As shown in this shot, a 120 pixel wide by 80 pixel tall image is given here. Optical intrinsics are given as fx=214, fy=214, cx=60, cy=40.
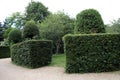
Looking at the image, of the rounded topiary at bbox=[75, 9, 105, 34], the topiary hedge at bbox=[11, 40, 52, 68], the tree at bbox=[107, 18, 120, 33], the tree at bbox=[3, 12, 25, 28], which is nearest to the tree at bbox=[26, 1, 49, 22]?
the tree at bbox=[3, 12, 25, 28]

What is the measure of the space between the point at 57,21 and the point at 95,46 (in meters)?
15.8

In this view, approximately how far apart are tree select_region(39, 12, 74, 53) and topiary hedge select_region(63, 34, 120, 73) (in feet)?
45.9

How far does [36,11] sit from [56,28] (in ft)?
67.4

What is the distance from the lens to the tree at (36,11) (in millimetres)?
44469

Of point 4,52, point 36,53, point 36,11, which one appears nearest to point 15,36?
point 4,52

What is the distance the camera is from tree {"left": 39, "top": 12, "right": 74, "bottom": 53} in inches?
1019

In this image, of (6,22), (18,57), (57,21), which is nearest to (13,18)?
(6,22)

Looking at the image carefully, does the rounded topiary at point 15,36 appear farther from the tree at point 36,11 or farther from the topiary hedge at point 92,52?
the tree at point 36,11

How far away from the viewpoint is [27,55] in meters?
15.8

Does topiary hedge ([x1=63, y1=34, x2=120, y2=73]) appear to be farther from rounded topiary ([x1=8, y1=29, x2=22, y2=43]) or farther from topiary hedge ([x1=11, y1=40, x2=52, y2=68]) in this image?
rounded topiary ([x1=8, y1=29, x2=22, y2=43])

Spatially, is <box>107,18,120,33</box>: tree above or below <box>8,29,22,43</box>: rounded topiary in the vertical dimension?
above

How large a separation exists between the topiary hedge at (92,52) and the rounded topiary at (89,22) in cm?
138

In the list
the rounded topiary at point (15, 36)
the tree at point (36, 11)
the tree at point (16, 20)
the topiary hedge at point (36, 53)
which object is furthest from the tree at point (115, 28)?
the tree at point (16, 20)

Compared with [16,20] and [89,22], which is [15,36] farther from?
[16,20]
